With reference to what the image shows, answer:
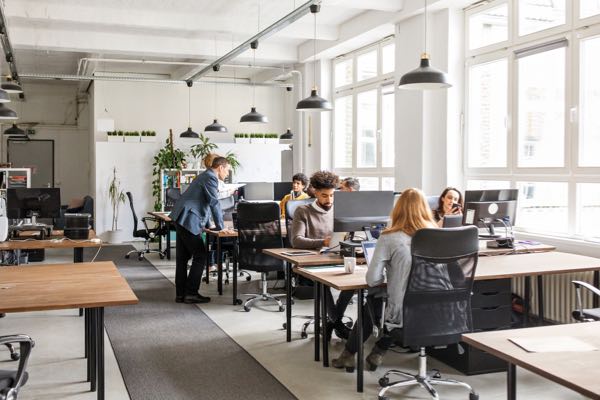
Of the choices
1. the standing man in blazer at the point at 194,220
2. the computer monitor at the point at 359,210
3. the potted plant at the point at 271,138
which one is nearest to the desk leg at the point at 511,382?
the computer monitor at the point at 359,210

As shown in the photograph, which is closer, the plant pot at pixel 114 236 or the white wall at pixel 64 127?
the plant pot at pixel 114 236

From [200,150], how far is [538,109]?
760 centimetres

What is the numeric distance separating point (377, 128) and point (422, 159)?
1897 mm

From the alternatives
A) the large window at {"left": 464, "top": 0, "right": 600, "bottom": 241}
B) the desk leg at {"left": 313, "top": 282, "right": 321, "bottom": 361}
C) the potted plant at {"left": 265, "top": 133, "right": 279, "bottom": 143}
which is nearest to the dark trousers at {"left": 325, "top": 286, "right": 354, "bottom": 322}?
the desk leg at {"left": 313, "top": 282, "right": 321, "bottom": 361}

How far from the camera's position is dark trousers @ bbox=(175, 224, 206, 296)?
21.1 feet

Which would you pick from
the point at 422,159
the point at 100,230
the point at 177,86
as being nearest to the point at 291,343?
the point at 422,159

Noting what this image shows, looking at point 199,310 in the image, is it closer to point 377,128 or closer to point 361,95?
point 377,128

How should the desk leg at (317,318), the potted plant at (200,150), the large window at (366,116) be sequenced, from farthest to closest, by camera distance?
1. the potted plant at (200,150)
2. the large window at (366,116)
3. the desk leg at (317,318)

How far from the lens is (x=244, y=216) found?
6066mm

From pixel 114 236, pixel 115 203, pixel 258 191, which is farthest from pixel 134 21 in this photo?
pixel 114 236

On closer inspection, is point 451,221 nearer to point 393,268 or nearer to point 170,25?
point 393,268

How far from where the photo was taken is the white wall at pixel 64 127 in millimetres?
15445

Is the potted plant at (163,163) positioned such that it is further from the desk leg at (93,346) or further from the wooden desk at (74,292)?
the desk leg at (93,346)

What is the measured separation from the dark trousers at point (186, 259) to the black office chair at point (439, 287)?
325cm
